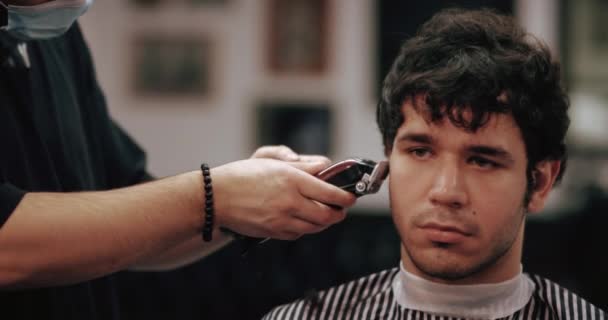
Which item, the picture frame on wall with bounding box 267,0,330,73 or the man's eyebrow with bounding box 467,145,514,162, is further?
the picture frame on wall with bounding box 267,0,330,73

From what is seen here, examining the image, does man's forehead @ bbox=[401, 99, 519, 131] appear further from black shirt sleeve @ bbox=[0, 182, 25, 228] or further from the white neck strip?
black shirt sleeve @ bbox=[0, 182, 25, 228]

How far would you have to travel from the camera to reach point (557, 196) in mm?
4336

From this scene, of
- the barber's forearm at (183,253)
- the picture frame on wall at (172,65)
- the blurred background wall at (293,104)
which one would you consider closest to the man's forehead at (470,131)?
the barber's forearm at (183,253)

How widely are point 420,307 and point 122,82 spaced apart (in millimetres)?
Answer: 3500

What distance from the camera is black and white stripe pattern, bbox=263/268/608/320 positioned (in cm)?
188

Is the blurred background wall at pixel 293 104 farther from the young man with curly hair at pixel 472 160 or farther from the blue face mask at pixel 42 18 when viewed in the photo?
the blue face mask at pixel 42 18

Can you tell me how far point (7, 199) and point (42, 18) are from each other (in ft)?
1.73

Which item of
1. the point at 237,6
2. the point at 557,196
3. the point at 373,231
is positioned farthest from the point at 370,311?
the point at 237,6

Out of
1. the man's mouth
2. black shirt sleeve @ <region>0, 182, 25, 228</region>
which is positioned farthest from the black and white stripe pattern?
black shirt sleeve @ <region>0, 182, 25, 228</region>

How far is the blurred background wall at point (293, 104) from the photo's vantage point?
3.90m

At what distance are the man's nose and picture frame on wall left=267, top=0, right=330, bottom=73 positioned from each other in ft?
9.64

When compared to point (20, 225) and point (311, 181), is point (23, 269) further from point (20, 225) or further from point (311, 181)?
point (311, 181)

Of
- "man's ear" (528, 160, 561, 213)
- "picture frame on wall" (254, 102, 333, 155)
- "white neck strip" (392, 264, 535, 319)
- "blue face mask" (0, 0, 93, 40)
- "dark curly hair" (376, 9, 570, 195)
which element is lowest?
"picture frame on wall" (254, 102, 333, 155)

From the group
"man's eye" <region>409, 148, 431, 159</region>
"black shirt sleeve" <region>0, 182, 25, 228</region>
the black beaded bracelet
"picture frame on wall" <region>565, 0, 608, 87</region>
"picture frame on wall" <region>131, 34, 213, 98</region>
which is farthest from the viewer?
"picture frame on wall" <region>131, 34, 213, 98</region>
